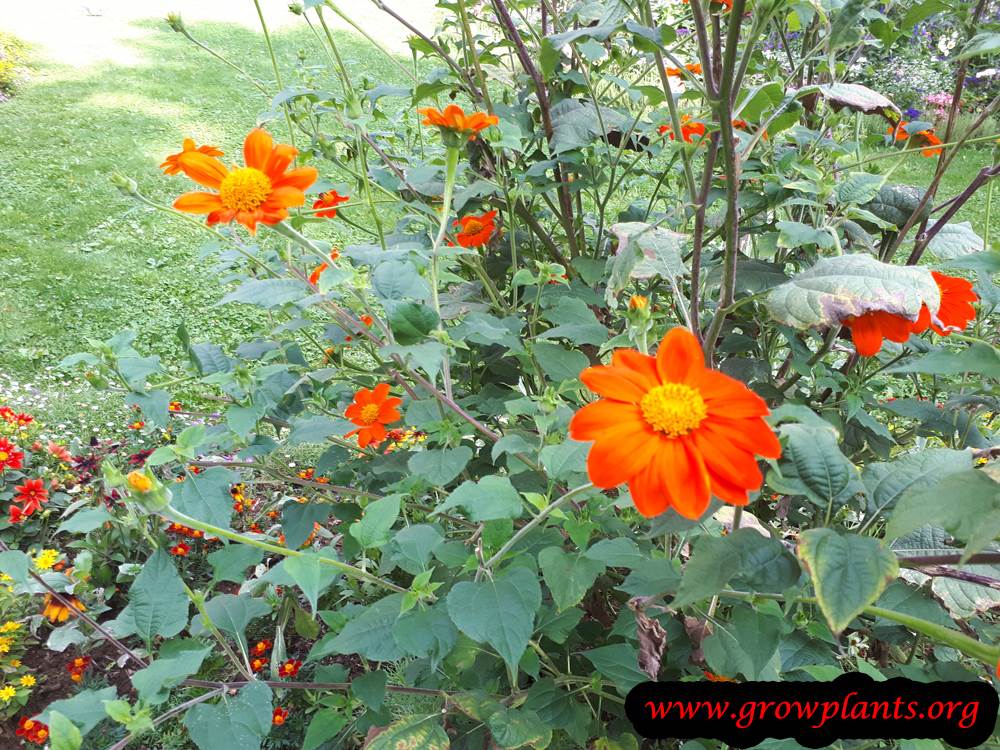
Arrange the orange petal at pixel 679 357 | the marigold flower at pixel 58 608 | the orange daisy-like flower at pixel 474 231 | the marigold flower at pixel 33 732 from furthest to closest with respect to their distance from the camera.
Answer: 1. the marigold flower at pixel 58 608
2. the orange daisy-like flower at pixel 474 231
3. the marigold flower at pixel 33 732
4. the orange petal at pixel 679 357

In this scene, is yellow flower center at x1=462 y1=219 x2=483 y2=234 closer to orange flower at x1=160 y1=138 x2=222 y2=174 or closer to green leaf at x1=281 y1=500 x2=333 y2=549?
orange flower at x1=160 y1=138 x2=222 y2=174

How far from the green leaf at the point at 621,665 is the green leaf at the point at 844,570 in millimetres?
475

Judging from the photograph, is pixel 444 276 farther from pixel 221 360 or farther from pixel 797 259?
pixel 797 259

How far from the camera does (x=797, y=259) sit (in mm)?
1478

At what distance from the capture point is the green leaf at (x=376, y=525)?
928 mm

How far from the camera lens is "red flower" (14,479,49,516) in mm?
2049

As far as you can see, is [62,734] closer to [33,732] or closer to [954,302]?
[33,732]

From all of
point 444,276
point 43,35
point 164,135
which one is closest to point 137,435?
point 444,276

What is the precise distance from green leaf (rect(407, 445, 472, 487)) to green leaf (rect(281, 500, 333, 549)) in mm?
286

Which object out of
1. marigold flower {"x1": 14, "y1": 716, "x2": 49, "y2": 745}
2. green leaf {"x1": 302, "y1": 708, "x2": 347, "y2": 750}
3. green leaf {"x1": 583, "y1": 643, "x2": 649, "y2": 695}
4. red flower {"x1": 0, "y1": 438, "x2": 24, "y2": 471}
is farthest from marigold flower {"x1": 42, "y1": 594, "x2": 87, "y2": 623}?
green leaf {"x1": 583, "y1": 643, "x2": 649, "y2": 695}

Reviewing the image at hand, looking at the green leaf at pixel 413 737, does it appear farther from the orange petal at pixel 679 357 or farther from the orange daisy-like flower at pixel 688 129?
Result: the orange daisy-like flower at pixel 688 129

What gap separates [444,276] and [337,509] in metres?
0.50

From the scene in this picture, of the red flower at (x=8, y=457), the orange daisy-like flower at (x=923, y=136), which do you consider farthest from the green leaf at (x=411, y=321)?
the red flower at (x=8, y=457)

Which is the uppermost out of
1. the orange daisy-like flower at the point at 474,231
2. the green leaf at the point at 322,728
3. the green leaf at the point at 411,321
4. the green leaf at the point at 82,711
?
the green leaf at the point at 411,321
